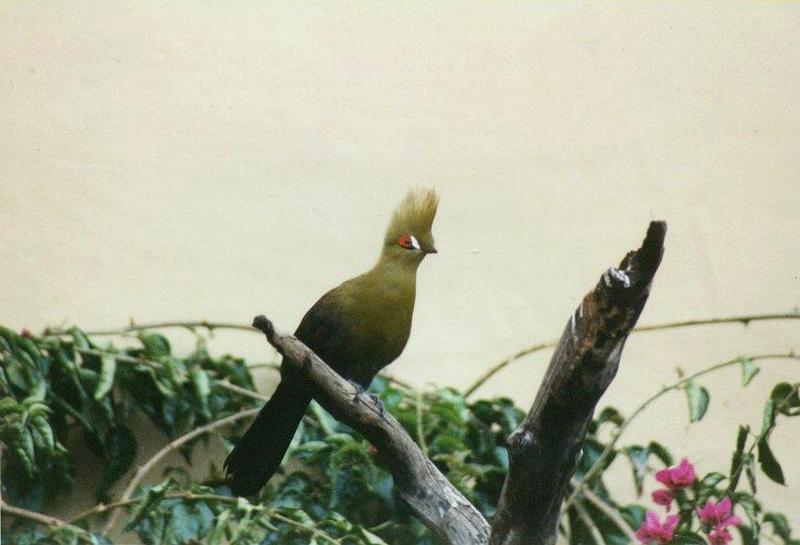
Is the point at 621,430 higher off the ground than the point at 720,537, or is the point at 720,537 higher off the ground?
the point at 621,430

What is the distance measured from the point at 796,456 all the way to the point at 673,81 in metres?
0.82

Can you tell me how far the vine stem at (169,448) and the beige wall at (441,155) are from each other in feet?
0.52

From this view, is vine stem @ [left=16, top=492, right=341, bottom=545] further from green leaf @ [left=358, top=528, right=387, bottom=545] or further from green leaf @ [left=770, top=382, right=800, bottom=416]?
green leaf @ [left=770, top=382, right=800, bottom=416]

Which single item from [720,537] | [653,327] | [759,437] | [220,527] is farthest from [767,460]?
[220,527]

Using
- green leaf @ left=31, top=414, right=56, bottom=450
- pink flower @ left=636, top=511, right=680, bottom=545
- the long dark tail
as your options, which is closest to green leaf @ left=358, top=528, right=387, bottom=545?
the long dark tail

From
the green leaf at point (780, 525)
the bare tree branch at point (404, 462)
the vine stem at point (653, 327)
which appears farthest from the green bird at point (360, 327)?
the green leaf at point (780, 525)

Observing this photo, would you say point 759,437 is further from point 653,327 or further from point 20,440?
point 20,440

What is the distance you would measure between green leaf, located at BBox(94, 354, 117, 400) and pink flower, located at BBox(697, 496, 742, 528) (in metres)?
1.11

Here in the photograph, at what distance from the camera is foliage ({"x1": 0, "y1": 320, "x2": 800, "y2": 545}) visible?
2150 millimetres

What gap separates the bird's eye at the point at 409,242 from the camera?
6.34 feet

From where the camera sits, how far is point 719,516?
187cm

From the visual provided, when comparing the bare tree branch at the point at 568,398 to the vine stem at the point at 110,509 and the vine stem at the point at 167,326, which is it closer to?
the vine stem at the point at 110,509

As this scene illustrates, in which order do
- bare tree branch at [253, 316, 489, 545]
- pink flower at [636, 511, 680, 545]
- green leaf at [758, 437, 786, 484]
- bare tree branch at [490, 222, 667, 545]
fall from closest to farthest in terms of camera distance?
bare tree branch at [490, 222, 667, 545]
bare tree branch at [253, 316, 489, 545]
pink flower at [636, 511, 680, 545]
green leaf at [758, 437, 786, 484]

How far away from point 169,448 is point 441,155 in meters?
0.79
